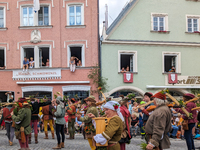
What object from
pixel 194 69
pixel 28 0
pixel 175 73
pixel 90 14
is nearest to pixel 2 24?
pixel 28 0

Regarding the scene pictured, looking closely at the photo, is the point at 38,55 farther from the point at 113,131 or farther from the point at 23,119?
the point at 113,131

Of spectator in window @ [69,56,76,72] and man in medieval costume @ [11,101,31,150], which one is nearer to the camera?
man in medieval costume @ [11,101,31,150]

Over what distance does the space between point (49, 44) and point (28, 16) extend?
105 inches

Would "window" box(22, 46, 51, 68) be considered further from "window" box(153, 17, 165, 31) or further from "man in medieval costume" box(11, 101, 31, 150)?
"man in medieval costume" box(11, 101, 31, 150)

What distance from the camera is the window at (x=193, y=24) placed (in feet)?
69.2

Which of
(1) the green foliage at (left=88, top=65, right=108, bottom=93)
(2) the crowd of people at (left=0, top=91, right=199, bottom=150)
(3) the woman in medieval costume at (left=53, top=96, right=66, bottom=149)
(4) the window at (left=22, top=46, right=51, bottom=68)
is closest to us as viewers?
(2) the crowd of people at (left=0, top=91, right=199, bottom=150)

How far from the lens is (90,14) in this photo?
64.4ft

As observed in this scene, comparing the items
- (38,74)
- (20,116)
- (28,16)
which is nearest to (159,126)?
(20,116)

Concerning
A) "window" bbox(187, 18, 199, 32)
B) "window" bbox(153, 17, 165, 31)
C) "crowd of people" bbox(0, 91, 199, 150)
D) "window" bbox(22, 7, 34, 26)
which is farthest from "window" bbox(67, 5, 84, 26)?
"crowd of people" bbox(0, 91, 199, 150)

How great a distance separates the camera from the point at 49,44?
19.6m

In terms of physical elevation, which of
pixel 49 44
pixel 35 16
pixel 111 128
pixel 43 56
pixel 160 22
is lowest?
pixel 111 128

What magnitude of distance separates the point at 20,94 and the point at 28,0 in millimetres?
6825

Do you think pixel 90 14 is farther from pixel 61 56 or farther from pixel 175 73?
pixel 175 73

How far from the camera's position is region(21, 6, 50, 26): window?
65.3 ft
